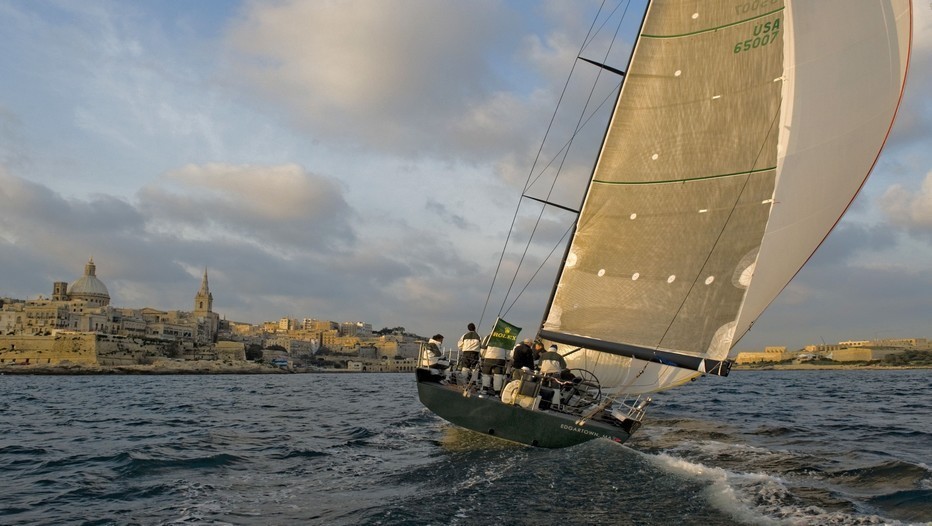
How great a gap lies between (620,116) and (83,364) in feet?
285

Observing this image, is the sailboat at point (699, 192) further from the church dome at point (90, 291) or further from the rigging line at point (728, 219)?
the church dome at point (90, 291)

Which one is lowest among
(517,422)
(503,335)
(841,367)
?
(841,367)

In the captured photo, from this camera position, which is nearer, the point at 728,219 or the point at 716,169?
the point at 728,219

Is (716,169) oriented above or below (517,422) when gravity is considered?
above

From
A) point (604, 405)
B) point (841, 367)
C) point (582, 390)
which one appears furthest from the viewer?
point (841, 367)

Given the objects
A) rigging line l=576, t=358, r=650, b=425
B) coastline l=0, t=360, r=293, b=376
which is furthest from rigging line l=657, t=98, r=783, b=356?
coastline l=0, t=360, r=293, b=376

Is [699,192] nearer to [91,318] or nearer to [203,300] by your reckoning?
[91,318]

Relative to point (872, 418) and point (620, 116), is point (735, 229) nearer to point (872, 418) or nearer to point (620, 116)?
point (620, 116)

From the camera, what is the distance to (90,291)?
12756 cm

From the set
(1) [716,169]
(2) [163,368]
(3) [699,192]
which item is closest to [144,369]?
(2) [163,368]

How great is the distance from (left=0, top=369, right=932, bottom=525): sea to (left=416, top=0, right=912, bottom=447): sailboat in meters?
1.09

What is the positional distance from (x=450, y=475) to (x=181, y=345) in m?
109

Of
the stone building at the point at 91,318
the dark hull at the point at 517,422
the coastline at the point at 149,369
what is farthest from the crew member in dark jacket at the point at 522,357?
the stone building at the point at 91,318

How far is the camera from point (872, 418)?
57.0ft
